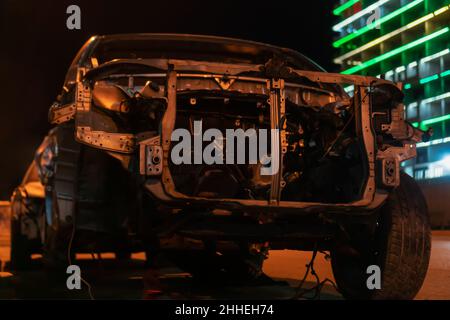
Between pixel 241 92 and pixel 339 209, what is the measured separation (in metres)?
1.00

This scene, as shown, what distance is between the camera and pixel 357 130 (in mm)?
3916

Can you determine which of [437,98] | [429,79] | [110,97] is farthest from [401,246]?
[429,79]

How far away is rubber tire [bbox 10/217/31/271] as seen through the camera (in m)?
6.54

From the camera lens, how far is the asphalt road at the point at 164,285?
16.0 ft

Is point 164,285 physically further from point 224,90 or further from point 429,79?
point 429,79

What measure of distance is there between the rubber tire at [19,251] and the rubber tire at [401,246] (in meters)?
3.95

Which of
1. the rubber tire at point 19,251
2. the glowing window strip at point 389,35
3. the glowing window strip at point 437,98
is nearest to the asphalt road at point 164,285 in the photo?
the rubber tire at point 19,251

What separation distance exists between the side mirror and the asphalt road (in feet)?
4.86

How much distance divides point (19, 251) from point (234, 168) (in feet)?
12.3

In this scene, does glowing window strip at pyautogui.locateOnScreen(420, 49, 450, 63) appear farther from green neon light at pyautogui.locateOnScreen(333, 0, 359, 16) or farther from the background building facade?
green neon light at pyautogui.locateOnScreen(333, 0, 359, 16)


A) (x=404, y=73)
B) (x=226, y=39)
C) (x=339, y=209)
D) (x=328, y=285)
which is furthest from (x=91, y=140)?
(x=404, y=73)

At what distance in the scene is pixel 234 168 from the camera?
396 centimetres

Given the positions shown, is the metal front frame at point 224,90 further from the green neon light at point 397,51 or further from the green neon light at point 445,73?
the green neon light at point 397,51
